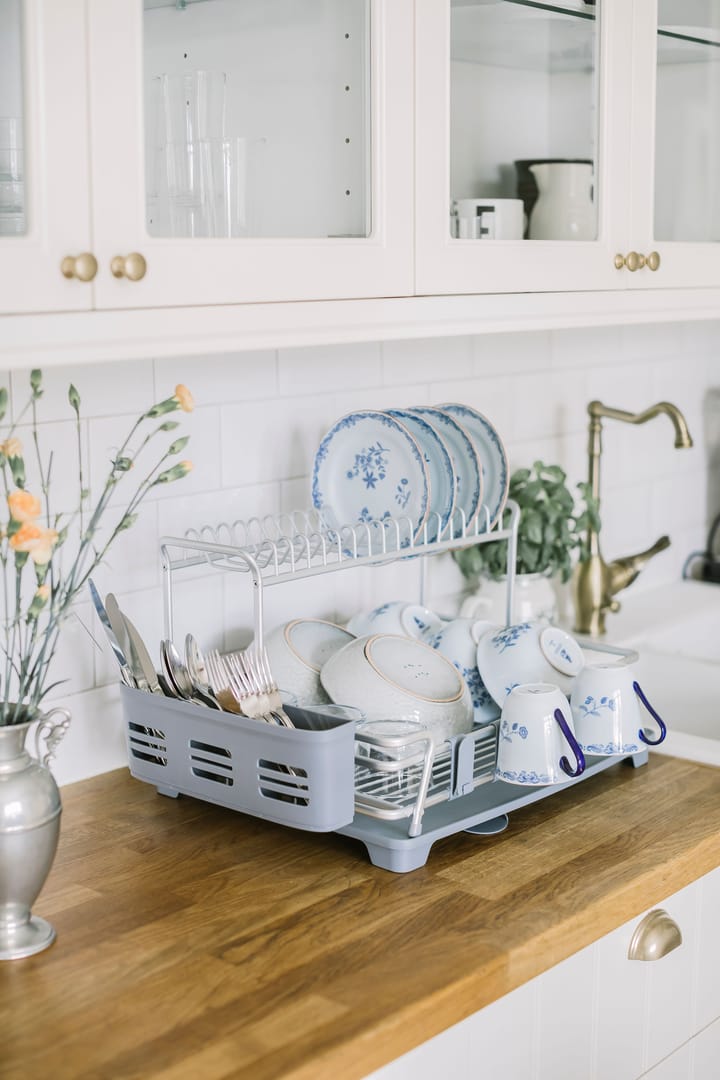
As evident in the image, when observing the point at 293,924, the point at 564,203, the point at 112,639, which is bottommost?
the point at 293,924

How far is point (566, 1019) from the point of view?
51.6 inches

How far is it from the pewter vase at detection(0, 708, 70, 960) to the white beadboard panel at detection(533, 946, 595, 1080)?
0.48 m

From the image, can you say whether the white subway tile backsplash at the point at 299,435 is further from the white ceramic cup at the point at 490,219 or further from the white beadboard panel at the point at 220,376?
the white ceramic cup at the point at 490,219

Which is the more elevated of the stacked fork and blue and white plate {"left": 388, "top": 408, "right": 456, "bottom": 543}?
blue and white plate {"left": 388, "top": 408, "right": 456, "bottom": 543}

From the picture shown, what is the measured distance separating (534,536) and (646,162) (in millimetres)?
565

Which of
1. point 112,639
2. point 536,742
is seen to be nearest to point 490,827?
point 536,742

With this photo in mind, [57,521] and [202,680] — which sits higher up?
[57,521]

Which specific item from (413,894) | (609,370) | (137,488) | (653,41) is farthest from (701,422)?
(413,894)

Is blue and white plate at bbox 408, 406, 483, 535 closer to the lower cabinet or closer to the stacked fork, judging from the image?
the stacked fork

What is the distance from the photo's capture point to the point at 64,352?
113 centimetres

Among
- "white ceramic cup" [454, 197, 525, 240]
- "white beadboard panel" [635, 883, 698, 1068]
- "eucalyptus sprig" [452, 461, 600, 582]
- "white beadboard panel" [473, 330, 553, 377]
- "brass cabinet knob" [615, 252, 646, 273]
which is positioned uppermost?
"white ceramic cup" [454, 197, 525, 240]

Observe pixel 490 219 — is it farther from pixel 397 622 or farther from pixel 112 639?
pixel 112 639

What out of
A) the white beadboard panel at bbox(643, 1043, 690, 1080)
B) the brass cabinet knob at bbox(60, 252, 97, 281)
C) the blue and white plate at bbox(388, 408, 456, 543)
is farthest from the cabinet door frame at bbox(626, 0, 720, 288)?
the white beadboard panel at bbox(643, 1043, 690, 1080)

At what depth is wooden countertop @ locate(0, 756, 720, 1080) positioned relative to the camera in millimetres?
1053
